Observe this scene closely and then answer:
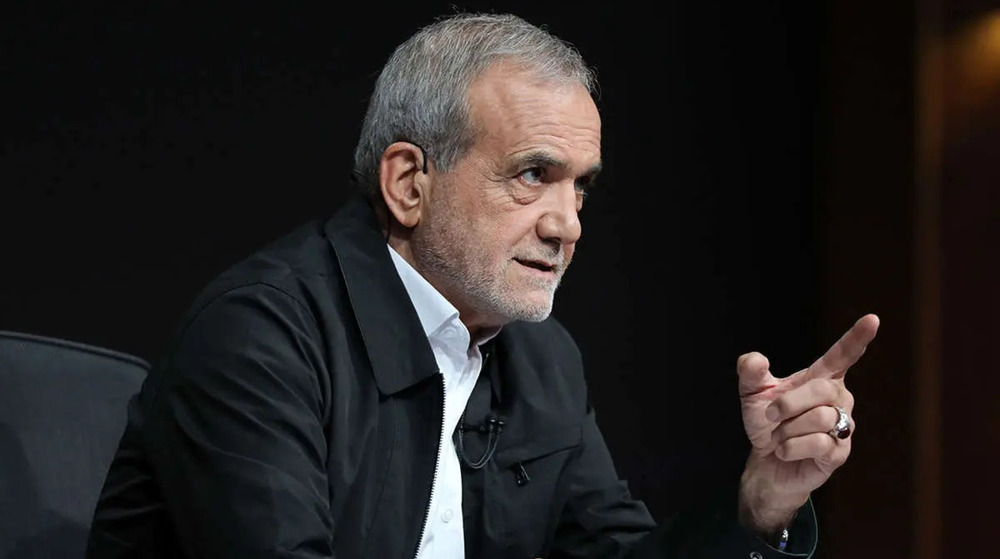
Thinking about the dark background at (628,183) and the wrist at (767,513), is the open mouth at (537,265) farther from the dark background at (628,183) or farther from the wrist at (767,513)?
the dark background at (628,183)

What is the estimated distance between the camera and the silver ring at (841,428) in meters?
1.71

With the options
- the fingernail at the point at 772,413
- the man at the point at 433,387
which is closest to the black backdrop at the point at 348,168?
the man at the point at 433,387

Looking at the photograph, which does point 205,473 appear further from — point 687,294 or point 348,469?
point 687,294

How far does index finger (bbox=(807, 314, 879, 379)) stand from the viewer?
1707 mm

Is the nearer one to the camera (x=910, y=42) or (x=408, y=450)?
(x=408, y=450)

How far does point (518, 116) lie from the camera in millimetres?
1929

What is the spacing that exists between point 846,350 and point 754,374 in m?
0.11

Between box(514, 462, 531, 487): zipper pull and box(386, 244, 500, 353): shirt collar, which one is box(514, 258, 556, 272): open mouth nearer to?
box(386, 244, 500, 353): shirt collar

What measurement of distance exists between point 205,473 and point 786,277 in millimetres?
1745

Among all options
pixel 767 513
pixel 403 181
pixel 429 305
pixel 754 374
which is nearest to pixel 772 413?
pixel 754 374

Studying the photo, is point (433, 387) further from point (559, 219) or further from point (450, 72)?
point (450, 72)

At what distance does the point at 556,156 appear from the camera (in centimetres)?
193

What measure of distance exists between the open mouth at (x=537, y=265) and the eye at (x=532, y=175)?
0.11m

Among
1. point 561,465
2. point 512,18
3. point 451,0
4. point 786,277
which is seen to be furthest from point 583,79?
point 786,277
